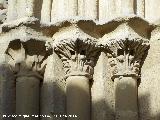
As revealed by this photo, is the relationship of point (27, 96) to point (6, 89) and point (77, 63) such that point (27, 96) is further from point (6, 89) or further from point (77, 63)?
point (77, 63)

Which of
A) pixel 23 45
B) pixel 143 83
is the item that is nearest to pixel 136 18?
pixel 143 83

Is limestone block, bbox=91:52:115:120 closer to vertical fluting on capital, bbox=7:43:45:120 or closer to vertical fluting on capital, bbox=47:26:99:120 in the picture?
vertical fluting on capital, bbox=47:26:99:120

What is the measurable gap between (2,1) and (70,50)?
46.7 inches

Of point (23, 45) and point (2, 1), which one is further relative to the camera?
point (2, 1)

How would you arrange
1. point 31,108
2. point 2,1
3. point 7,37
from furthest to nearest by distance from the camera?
point 2,1, point 7,37, point 31,108

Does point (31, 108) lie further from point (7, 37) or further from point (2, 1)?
point (2, 1)

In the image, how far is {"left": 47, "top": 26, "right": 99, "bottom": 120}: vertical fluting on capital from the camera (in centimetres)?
435

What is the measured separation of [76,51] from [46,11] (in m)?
0.57

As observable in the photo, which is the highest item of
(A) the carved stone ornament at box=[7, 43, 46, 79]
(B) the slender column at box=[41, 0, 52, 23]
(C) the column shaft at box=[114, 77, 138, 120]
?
(B) the slender column at box=[41, 0, 52, 23]

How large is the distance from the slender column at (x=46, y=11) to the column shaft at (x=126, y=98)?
2.95 feet

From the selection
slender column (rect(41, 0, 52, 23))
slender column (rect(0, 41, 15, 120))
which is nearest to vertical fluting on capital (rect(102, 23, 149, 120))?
slender column (rect(41, 0, 52, 23))

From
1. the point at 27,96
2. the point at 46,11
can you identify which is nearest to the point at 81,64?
the point at 27,96

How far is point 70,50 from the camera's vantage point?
452 centimetres

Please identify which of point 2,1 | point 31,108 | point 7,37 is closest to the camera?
point 31,108
